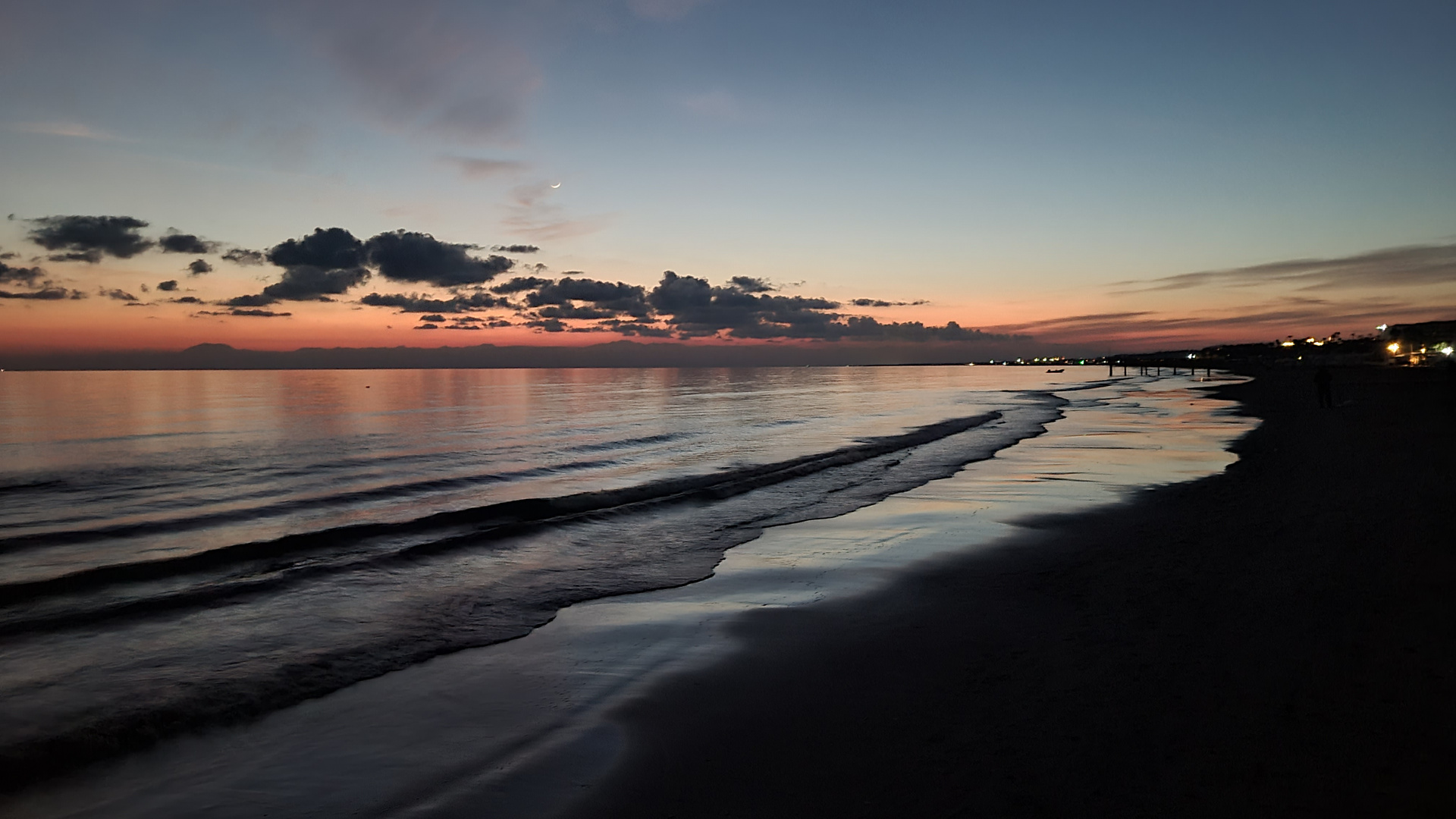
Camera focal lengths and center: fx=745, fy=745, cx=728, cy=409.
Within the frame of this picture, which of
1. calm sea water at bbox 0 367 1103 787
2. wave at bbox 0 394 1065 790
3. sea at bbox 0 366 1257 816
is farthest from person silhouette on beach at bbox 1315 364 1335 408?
wave at bbox 0 394 1065 790

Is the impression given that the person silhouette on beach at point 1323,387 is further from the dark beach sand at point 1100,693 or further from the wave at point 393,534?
the dark beach sand at point 1100,693

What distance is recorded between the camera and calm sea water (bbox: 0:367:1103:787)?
8.77 meters

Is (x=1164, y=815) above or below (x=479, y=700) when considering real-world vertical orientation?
above

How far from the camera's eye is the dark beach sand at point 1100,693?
5.18m

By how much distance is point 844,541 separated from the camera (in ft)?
49.0

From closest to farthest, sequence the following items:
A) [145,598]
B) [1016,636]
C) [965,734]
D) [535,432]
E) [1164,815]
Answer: [1164,815] → [965,734] → [1016,636] → [145,598] → [535,432]

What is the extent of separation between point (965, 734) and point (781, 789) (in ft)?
5.60

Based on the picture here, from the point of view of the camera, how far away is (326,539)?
1655cm

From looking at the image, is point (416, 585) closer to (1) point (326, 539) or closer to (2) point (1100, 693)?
(1) point (326, 539)

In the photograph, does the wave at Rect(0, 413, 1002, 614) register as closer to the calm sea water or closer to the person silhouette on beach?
the calm sea water

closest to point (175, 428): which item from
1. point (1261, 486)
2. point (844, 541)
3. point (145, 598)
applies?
point (145, 598)

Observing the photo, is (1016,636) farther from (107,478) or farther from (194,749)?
(107,478)

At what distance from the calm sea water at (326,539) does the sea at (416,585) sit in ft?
0.23

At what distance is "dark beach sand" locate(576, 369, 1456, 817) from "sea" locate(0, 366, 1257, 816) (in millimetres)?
992
